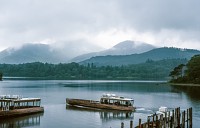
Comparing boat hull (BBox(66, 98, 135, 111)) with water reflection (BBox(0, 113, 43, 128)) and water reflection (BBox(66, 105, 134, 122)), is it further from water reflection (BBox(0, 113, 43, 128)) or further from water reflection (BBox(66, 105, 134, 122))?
water reflection (BBox(0, 113, 43, 128))

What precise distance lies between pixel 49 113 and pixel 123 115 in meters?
17.9

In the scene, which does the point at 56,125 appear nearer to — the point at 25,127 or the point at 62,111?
the point at 25,127

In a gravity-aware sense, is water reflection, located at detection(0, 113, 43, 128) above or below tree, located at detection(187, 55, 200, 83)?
below

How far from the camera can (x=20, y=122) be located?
229 feet

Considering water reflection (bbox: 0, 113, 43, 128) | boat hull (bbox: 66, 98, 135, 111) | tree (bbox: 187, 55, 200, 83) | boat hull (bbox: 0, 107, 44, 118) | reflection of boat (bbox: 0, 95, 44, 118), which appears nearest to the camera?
water reflection (bbox: 0, 113, 43, 128)

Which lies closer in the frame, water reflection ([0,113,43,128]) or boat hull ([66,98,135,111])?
water reflection ([0,113,43,128])

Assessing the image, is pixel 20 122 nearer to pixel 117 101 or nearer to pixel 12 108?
pixel 12 108

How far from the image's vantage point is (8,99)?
81.1 metres

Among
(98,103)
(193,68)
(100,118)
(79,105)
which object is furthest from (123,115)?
(193,68)

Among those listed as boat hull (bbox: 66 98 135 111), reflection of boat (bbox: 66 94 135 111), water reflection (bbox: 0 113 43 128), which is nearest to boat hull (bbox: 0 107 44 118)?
water reflection (bbox: 0 113 43 128)

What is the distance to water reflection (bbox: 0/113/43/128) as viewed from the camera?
65806 millimetres

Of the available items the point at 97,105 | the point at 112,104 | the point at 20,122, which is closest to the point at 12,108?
the point at 20,122

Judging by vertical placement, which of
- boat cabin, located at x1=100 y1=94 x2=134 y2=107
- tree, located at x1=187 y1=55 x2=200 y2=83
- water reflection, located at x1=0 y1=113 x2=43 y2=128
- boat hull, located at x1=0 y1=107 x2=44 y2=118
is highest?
tree, located at x1=187 y1=55 x2=200 y2=83

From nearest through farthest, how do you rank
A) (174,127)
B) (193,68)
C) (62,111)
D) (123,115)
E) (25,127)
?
(174,127)
(25,127)
(123,115)
(62,111)
(193,68)
